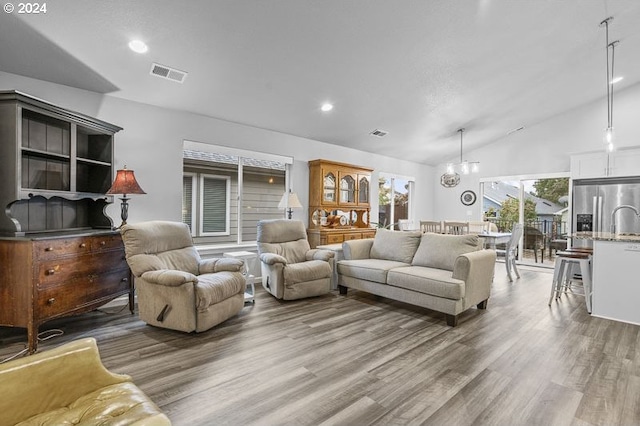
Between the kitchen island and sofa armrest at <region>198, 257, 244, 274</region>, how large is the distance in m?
4.03

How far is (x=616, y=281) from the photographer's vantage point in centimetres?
340

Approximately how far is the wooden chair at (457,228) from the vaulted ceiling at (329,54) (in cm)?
196

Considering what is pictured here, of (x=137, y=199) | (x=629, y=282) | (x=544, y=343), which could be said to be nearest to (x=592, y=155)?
(x=629, y=282)

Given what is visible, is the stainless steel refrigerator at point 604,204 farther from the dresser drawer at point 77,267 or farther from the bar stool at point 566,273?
the dresser drawer at point 77,267

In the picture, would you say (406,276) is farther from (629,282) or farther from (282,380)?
(629,282)

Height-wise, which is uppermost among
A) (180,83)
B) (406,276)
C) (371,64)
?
(371,64)

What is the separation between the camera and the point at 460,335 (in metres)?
3.01

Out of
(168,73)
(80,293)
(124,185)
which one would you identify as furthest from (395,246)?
(80,293)

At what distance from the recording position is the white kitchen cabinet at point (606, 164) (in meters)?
5.34

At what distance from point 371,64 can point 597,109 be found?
208 inches

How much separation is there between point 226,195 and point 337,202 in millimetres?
1958

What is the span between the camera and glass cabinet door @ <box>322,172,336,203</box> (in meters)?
5.52

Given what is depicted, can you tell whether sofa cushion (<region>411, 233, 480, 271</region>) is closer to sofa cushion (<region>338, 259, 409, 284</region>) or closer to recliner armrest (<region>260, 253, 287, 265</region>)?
sofa cushion (<region>338, 259, 409, 284</region>)

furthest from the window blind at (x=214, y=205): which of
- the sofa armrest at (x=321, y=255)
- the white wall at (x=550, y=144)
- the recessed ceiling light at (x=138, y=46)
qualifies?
the white wall at (x=550, y=144)
